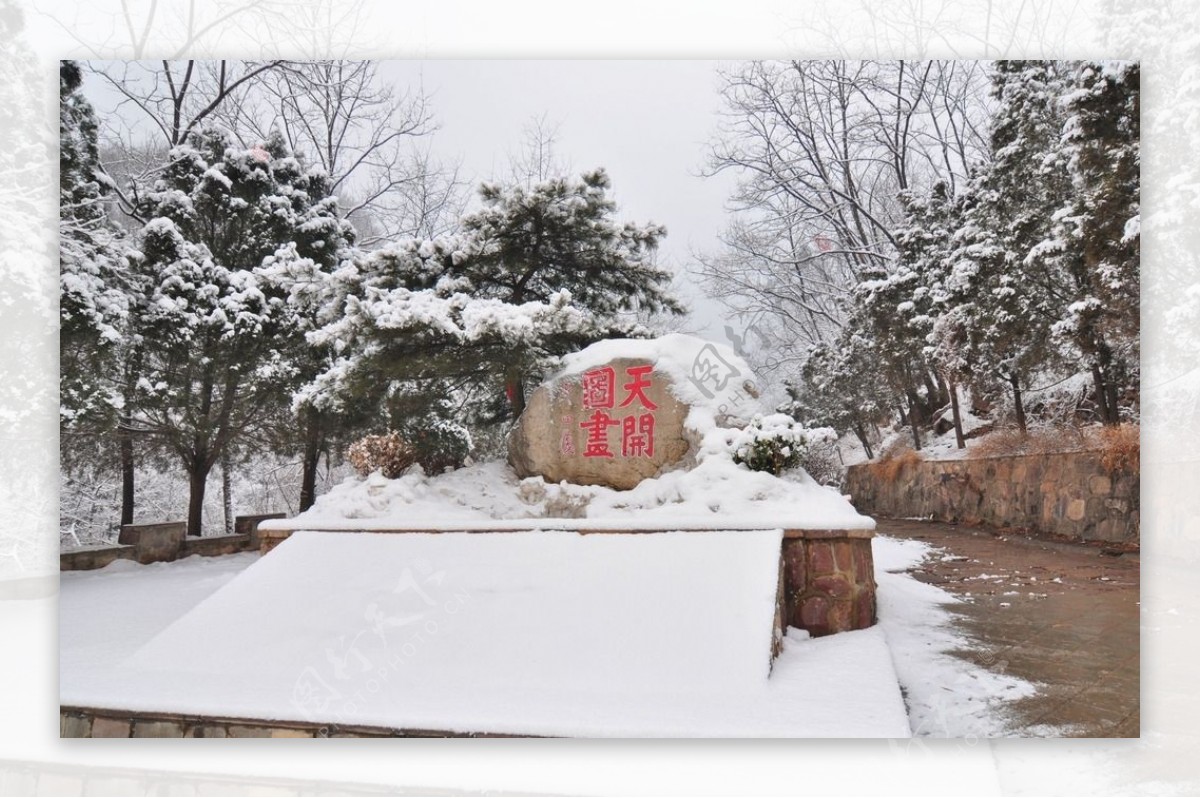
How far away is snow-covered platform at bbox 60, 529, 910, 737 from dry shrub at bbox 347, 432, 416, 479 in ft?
1.60

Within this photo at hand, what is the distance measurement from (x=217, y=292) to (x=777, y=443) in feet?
8.48

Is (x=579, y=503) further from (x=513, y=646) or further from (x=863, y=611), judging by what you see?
(x=863, y=611)

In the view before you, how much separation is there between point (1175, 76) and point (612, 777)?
11.1 feet

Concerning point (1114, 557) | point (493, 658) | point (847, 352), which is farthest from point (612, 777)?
point (1114, 557)

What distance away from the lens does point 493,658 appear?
8.41 ft

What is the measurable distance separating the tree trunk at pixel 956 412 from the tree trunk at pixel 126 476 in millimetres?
3492

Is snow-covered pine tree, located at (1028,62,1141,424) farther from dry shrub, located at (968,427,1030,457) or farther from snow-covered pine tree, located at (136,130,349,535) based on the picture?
snow-covered pine tree, located at (136,130,349,535)

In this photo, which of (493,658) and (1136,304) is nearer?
(493,658)

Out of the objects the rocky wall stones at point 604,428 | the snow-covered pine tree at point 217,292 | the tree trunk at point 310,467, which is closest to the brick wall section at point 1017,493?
the rocky wall stones at point 604,428

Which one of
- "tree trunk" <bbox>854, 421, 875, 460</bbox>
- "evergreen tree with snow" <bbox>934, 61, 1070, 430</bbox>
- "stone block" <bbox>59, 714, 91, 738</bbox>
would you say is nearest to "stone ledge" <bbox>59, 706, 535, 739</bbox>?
"stone block" <bbox>59, 714, 91, 738</bbox>

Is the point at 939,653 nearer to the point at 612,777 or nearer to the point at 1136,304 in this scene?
the point at 612,777

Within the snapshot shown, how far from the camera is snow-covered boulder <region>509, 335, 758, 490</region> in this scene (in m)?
3.37

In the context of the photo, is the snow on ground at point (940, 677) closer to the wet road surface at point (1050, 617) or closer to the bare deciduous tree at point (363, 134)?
the wet road surface at point (1050, 617)

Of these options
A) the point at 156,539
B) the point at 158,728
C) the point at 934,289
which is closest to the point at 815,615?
the point at 934,289
